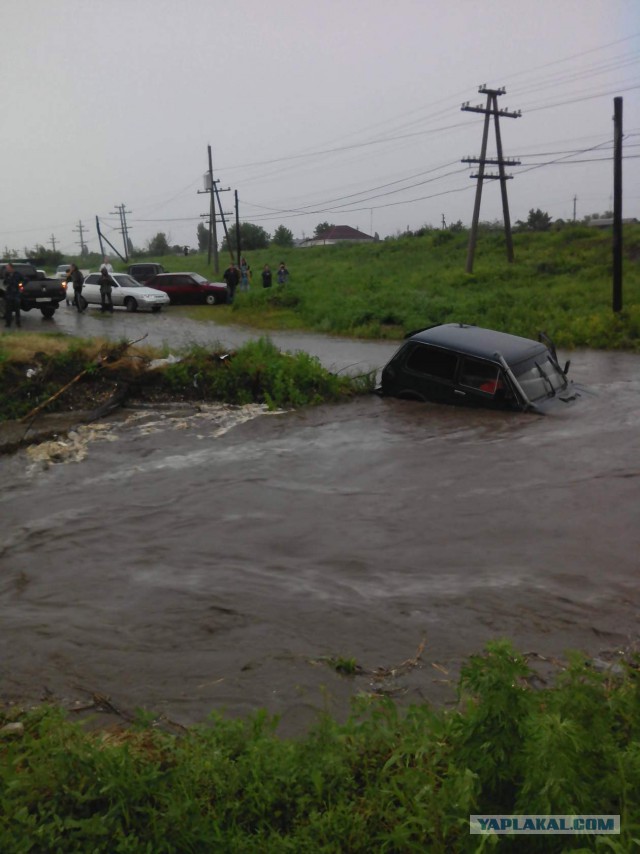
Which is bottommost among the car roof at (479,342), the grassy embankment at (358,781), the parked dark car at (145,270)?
the grassy embankment at (358,781)

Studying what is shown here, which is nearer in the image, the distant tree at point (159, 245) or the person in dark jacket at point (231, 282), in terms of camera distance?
the person in dark jacket at point (231, 282)

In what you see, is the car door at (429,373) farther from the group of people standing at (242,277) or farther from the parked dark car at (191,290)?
the parked dark car at (191,290)

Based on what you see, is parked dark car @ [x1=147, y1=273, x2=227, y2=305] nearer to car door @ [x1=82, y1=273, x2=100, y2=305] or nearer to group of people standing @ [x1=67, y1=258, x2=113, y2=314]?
car door @ [x1=82, y1=273, x2=100, y2=305]

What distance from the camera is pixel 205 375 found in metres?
14.3

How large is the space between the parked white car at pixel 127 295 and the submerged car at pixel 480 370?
2020cm

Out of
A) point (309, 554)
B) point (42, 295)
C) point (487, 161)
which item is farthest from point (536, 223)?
point (309, 554)

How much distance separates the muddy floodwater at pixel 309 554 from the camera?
16.7ft

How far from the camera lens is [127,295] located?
30594mm

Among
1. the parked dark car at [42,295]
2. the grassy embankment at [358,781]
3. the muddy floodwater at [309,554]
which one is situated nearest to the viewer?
the grassy embankment at [358,781]

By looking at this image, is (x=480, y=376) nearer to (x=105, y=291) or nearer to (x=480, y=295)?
(x=480, y=295)

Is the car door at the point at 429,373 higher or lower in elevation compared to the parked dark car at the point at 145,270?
lower

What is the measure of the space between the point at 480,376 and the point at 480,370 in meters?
0.08

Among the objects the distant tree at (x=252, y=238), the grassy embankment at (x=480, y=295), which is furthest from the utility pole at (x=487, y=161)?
the distant tree at (x=252, y=238)

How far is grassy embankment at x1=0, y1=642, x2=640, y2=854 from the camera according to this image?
2787 millimetres
